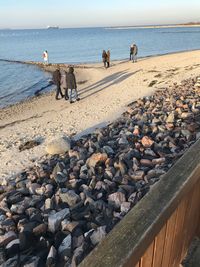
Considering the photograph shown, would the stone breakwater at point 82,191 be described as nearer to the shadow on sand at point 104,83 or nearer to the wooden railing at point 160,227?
the wooden railing at point 160,227

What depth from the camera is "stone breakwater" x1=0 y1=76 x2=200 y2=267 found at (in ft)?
11.0

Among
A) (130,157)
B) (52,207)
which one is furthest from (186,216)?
(130,157)

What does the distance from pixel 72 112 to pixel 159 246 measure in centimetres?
1089

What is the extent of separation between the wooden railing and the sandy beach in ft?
17.7

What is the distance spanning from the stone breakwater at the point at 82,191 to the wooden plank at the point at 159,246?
1621 millimetres

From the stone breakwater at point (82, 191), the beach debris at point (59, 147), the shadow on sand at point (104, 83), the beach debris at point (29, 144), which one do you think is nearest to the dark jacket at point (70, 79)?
the shadow on sand at point (104, 83)

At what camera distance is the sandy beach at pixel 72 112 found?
800 cm

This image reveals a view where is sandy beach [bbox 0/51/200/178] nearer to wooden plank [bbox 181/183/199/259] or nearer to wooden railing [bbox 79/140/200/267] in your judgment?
wooden plank [bbox 181/183/199/259]

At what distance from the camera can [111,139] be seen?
280 inches

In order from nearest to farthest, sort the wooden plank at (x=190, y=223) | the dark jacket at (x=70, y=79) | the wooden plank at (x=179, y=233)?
the wooden plank at (x=179, y=233), the wooden plank at (x=190, y=223), the dark jacket at (x=70, y=79)

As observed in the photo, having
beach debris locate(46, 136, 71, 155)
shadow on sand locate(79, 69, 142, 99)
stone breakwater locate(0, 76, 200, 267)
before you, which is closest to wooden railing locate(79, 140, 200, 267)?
stone breakwater locate(0, 76, 200, 267)

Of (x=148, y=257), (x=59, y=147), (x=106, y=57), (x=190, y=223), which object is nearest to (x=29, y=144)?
(x=59, y=147)

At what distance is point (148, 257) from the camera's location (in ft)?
4.45

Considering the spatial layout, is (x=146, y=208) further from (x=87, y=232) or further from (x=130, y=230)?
(x=87, y=232)
